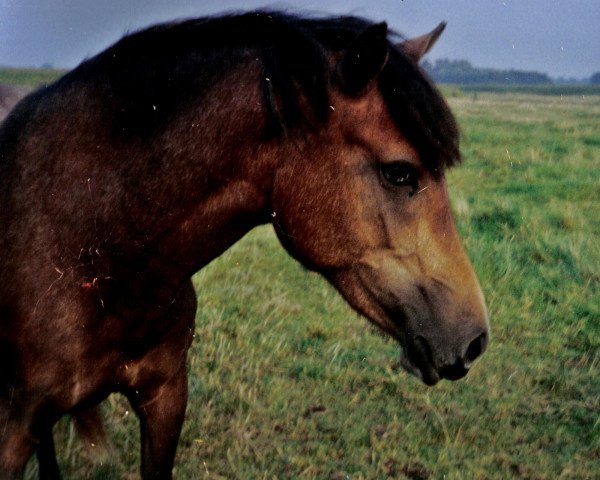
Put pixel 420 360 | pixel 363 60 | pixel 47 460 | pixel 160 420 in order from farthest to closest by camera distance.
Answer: pixel 47 460 → pixel 160 420 → pixel 420 360 → pixel 363 60

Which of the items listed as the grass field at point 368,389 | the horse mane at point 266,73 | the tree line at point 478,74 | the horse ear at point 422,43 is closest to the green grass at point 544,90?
the tree line at point 478,74

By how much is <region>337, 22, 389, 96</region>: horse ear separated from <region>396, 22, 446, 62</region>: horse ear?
0.36m

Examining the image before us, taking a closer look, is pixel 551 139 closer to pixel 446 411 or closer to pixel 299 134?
pixel 446 411

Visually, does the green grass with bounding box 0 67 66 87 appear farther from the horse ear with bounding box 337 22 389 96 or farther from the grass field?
the horse ear with bounding box 337 22 389 96

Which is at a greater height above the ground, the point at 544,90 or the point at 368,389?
the point at 368,389

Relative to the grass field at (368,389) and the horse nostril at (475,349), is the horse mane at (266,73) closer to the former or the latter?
the horse nostril at (475,349)

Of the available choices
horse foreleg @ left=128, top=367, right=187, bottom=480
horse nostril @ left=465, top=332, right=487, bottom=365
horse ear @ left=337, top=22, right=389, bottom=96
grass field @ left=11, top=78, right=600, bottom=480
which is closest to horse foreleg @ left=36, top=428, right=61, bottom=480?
grass field @ left=11, top=78, right=600, bottom=480

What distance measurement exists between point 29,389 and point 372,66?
1.40 metres

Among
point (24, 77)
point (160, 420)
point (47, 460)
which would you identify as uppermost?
point (160, 420)

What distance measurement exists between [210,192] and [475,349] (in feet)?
3.01

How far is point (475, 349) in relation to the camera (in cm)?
195

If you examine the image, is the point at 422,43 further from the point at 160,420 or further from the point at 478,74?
the point at 478,74

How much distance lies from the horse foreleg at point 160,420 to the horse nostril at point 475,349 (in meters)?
1.08

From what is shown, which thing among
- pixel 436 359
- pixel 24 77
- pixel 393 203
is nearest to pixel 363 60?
pixel 393 203
